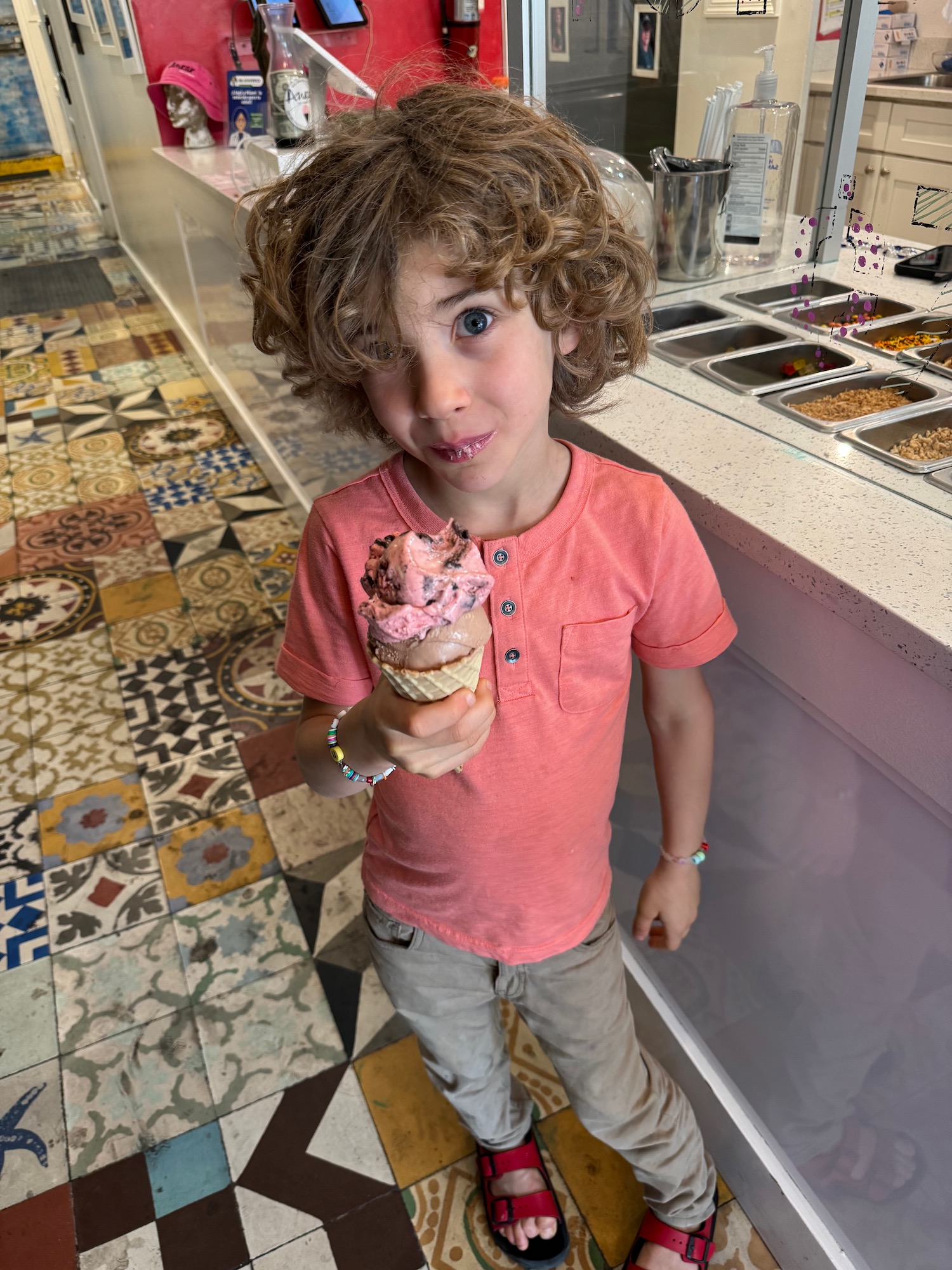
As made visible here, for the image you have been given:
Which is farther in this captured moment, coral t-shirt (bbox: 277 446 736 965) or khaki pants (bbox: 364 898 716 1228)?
khaki pants (bbox: 364 898 716 1228)

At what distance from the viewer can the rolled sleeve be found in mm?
854

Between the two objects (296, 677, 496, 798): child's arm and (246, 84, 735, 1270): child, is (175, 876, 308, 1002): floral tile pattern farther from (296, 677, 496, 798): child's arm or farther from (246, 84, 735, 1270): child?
(296, 677, 496, 798): child's arm

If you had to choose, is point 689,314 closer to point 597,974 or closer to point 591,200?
point 591,200

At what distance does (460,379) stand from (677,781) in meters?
0.52

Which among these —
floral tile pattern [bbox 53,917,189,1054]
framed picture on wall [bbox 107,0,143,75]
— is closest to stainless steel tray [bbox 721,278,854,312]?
floral tile pattern [bbox 53,917,189,1054]

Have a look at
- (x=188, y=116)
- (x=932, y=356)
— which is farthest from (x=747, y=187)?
(x=188, y=116)

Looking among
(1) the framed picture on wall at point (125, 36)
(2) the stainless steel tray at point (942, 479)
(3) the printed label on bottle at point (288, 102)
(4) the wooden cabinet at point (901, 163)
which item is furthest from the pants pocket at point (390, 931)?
(1) the framed picture on wall at point (125, 36)

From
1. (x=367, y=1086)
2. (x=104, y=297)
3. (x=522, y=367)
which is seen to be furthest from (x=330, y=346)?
(x=104, y=297)

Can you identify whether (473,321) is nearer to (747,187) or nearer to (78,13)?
(747,187)

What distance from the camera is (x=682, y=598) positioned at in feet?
2.84

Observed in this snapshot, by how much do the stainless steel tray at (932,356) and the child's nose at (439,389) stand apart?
0.70 meters

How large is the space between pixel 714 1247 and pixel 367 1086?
54 cm

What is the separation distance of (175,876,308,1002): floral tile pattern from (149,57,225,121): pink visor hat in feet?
9.21

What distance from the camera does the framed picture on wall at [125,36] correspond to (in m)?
3.29
